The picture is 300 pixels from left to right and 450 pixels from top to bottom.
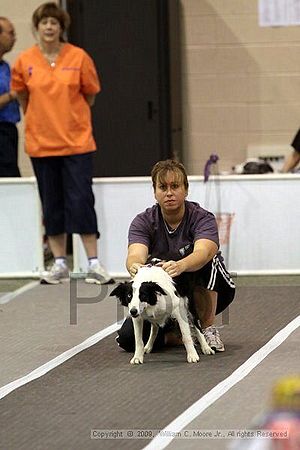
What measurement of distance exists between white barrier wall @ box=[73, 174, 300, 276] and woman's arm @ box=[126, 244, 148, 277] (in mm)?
2310

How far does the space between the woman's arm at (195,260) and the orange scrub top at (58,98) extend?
231cm

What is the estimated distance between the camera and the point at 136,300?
196 inches

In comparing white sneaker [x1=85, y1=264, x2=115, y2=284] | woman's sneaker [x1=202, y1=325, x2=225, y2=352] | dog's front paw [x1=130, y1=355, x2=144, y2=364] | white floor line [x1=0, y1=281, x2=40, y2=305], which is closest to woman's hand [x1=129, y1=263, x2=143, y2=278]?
dog's front paw [x1=130, y1=355, x2=144, y2=364]

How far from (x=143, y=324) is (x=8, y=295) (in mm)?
1969

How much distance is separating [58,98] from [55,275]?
1057mm

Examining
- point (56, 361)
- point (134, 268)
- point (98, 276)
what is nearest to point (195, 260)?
point (134, 268)

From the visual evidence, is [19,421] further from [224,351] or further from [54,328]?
[54,328]

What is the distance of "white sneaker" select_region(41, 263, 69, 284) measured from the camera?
7484 mm

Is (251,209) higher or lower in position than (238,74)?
lower

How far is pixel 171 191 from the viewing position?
5250mm

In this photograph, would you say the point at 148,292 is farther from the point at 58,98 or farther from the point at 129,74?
the point at 129,74

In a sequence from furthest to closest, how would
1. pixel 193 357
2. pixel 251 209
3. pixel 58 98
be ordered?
pixel 251 209 < pixel 58 98 < pixel 193 357

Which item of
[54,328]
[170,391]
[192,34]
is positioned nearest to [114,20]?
[192,34]

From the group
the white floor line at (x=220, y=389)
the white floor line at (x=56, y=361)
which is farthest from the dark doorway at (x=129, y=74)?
the white floor line at (x=220, y=389)
